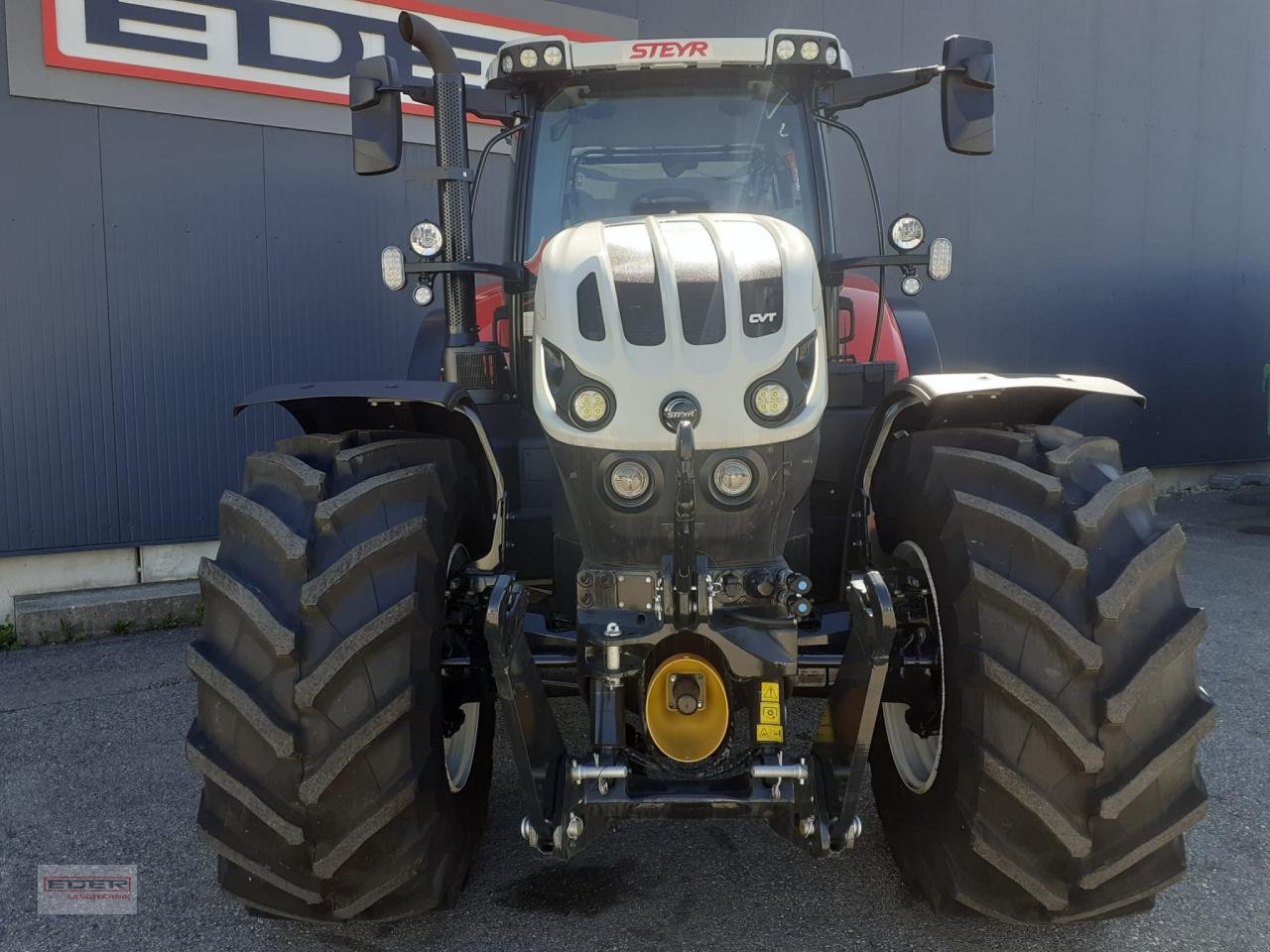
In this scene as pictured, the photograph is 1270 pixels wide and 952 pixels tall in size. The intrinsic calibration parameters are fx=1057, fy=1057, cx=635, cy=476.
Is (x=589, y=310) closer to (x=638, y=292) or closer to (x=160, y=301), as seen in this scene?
(x=638, y=292)

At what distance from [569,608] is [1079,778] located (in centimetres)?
125

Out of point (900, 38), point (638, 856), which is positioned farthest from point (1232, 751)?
point (900, 38)

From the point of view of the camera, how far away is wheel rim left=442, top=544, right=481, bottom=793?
2.79 metres

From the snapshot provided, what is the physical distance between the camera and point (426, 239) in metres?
3.19

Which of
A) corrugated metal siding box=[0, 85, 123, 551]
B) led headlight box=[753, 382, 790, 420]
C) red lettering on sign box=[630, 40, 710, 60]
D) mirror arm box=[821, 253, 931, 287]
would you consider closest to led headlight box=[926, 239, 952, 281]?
mirror arm box=[821, 253, 931, 287]

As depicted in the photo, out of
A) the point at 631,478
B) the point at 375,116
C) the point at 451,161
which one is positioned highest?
the point at 375,116

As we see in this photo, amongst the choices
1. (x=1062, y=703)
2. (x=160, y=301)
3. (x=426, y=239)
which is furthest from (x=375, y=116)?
(x=160, y=301)

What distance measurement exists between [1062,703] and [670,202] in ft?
6.40

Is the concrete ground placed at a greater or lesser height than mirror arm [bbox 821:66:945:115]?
lesser

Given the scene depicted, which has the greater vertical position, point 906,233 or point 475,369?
point 906,233

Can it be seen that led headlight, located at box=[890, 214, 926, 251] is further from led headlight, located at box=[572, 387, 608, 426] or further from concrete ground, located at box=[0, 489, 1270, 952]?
concrete ground, located at box=[0, 489, 1270, 952]

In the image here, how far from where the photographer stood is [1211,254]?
11.0 metres

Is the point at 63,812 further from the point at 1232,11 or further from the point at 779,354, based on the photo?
the point at 1232,11

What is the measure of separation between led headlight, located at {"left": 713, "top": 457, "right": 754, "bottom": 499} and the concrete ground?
1.13 meters
